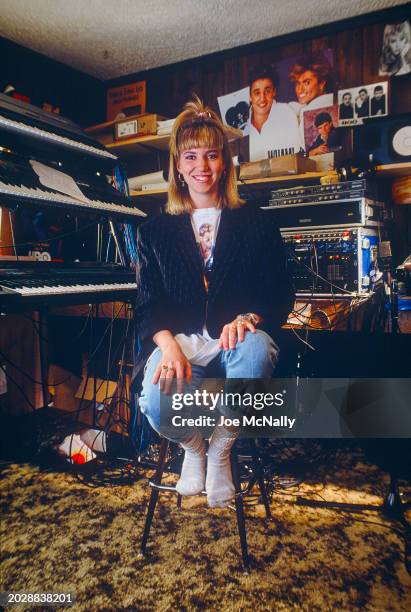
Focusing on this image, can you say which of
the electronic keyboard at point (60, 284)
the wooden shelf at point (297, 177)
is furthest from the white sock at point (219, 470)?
the wooden shelf at point (297, 177)

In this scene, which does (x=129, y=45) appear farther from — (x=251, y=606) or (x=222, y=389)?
(x=251, y=606)

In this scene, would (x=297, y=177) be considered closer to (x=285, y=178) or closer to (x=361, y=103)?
(x=285, y=178)

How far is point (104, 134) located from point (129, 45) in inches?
24.5

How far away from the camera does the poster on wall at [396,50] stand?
2352 millimetres

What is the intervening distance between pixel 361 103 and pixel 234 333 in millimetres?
2046

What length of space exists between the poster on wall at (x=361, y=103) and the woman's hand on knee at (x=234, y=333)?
192 cm

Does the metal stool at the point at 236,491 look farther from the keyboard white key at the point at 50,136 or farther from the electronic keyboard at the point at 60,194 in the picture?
the keyboard white key at the point at 50,136

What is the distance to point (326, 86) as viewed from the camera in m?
2.57

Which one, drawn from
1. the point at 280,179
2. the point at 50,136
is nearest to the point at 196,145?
the point at 50,136

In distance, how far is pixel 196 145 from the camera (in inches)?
55.5

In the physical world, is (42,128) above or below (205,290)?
above

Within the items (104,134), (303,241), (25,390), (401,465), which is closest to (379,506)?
(401,465)

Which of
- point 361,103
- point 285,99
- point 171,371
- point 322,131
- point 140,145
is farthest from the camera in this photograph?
point 140,145

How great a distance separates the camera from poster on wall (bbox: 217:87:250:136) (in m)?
2.86
